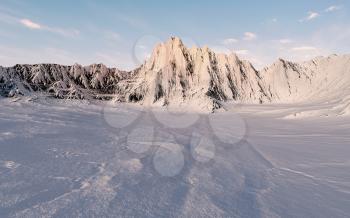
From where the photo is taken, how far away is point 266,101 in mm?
60188

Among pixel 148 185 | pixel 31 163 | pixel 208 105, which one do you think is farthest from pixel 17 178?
pixel 208 105

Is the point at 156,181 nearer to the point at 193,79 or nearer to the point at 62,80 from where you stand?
the point at 62,80

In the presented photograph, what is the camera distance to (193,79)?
62.8 m

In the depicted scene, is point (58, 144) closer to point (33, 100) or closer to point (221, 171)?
point (221, 171)

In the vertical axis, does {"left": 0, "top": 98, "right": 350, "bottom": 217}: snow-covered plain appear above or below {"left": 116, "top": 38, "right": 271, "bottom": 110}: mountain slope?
below

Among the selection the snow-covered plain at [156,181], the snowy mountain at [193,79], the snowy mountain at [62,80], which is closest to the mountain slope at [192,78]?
the snowy mountain at [193,79]

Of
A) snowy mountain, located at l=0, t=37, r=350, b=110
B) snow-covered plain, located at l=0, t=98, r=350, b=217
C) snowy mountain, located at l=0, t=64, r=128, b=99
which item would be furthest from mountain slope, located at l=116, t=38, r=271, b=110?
Answer: snow-covered plain, located at l=0, t=98, r=350, b=217

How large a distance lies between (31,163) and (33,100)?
3069cm

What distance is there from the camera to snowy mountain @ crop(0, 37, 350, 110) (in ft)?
177

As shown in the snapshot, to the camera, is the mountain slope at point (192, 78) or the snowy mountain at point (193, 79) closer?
the snowy mountain at point (193, 79)

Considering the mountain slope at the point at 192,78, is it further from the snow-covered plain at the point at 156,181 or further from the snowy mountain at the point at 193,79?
the snow-covered plain at the point at 156,181

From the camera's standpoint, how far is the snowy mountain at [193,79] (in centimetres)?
5400

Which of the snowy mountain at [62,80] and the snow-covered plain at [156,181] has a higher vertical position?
the snowy mountain at [62,80]

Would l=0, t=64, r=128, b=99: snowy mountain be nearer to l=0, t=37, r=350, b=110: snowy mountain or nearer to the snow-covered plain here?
l=0, t=37, r=350, b=110: snowy mountain
